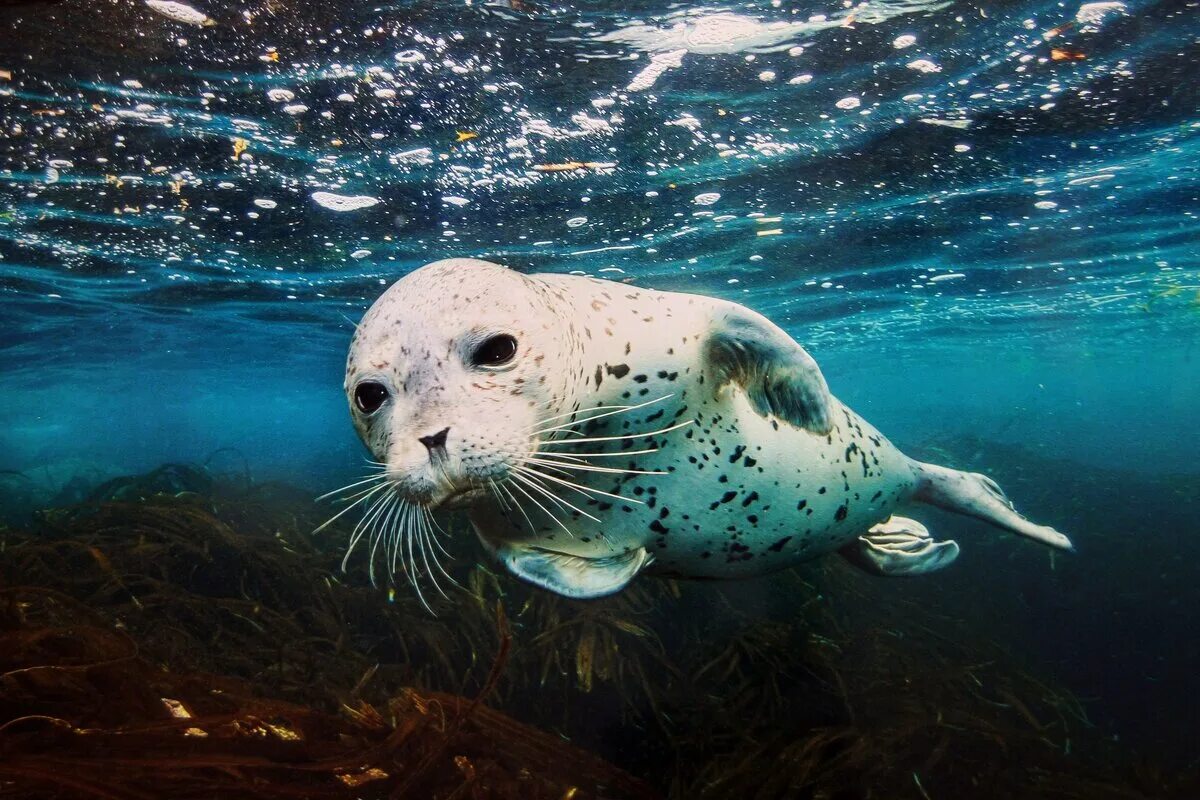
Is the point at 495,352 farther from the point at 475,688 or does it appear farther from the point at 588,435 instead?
the point at 475,688

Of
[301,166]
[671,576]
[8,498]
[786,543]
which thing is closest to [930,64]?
[786,543]

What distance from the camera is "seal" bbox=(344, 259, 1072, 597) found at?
1.86 meters

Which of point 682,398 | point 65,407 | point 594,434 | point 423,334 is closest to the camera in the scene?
point 423,334

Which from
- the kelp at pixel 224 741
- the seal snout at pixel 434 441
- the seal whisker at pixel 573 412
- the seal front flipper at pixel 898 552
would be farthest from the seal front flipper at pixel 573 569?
the seal front flipper at pixel 898 552

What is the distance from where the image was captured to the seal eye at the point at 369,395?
192cm

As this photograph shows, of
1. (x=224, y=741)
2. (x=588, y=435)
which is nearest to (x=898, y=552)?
(x=588, y=435)

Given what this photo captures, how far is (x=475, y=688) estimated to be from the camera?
4961mm

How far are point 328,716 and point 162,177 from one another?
6562 mm

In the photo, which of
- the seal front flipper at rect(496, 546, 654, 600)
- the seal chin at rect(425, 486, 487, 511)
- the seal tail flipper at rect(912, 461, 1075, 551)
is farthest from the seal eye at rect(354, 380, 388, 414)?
the seal tail flipper at rect(912, 461, 1075, 551)

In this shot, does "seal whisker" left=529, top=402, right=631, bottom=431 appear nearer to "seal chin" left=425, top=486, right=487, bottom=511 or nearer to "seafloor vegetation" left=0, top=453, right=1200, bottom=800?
"seal chin" left=425, top=486, right=487, bottom=511

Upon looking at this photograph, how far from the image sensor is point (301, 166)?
6738mm

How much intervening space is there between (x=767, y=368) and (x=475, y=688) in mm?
3734

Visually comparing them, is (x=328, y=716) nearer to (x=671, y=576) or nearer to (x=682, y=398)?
(x=671, y=576)

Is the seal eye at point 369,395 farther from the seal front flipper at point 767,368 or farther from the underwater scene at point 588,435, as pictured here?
the seal front flipper at point 767,368
